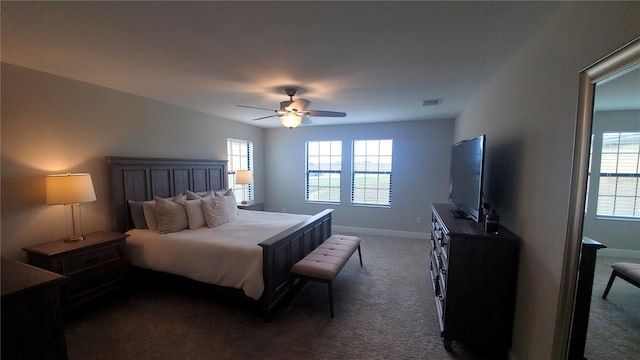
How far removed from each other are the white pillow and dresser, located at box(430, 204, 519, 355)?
9.42 feet

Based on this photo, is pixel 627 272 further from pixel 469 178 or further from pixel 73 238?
pixel 73 238

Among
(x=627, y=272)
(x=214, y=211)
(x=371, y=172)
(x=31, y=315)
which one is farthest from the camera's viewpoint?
(x=371, y=172)

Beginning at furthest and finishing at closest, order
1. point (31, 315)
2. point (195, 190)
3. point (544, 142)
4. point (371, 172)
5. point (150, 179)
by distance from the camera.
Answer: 1. point (371, 172)
2. point (195, 190)
3. point (150, 179)
4. point (544, 142)
5. point (31, 315)

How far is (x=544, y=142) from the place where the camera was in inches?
60.6

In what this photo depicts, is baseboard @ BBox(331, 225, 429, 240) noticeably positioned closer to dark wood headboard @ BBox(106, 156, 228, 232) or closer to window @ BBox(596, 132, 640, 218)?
dark wood headboard @ BBox(106, 156, 228, 232)

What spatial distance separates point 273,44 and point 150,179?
A: 2723 mm

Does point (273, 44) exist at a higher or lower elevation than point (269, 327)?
higher

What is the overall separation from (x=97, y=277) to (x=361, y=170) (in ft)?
15.0

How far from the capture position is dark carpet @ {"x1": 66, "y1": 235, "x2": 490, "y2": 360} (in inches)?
79.2

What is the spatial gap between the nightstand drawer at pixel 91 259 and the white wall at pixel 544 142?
376cm

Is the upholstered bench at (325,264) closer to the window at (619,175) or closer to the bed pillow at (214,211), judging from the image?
the bed pillow at (214,211)

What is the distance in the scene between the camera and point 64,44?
189 centimetres

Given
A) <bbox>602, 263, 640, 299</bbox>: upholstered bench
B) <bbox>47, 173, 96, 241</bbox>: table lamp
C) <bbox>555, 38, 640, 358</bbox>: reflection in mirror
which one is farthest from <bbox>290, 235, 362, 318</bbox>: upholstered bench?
<bbox>47, 173, 96, 241</bbox>: table lamp

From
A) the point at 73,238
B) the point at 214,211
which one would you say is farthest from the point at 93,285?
the point at 214,211
